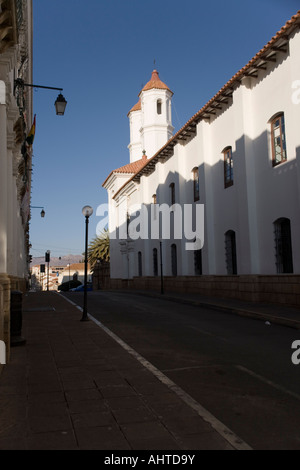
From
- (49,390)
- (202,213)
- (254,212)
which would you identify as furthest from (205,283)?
(49,390)

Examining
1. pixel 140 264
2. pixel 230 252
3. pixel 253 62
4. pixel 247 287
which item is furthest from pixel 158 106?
pixel 247 287

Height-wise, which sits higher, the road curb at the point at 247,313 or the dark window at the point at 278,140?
the dark window at the point at 278,140

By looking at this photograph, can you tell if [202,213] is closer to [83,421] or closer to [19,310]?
[19,310]

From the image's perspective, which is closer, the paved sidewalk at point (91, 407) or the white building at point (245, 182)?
the paved sidewalk at point (91, 407)

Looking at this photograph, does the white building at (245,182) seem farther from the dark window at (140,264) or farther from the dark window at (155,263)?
the dark window at (140,264)

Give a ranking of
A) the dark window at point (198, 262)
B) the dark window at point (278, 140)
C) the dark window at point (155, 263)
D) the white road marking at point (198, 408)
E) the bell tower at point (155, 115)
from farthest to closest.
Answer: the bell tower at point (155, 115) < the dark window at point (155, 263) < the dark window at point (198, 262) < the dark window at point (278, 140) < the white road marking at point (198, 408)

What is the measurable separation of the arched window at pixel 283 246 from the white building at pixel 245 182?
0.04 m

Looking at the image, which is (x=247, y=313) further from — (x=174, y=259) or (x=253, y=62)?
(x=174, y=259)

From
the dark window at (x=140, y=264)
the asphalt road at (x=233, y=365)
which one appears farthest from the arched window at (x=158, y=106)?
the asphalt road at (x=233, y=365)

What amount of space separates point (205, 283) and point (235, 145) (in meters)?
7.08

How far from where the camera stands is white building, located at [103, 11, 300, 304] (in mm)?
14508

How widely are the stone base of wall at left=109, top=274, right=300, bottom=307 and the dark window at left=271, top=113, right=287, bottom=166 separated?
4364 mm

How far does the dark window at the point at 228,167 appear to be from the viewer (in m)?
19.1
